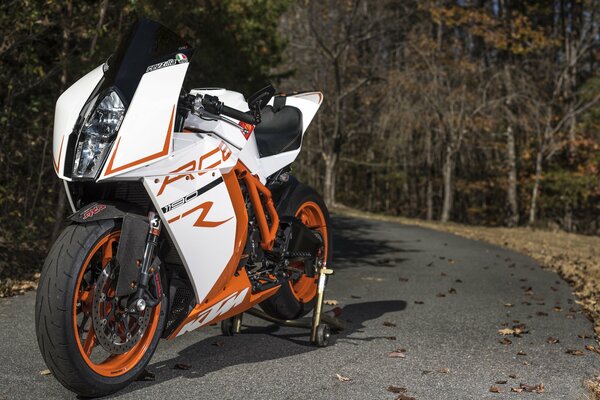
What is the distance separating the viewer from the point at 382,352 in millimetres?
5438

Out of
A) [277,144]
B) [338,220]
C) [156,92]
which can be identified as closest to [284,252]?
[277,144]

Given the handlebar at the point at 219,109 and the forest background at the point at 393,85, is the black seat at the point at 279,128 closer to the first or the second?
the handlebar at the point at 219,109

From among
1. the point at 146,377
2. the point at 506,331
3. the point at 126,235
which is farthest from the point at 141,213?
the point at 506,331

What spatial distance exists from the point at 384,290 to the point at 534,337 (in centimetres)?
254

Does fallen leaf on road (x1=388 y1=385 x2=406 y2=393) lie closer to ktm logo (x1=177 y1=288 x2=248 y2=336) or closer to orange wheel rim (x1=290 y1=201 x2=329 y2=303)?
ktm logo (x1=177 y1=288 x2=248 y2=336)

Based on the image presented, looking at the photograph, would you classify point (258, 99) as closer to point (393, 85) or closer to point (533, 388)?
point (533, 388)

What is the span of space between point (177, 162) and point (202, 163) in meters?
0.22

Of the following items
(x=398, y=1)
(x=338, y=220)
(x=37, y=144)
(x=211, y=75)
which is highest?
(x=398, y=1)

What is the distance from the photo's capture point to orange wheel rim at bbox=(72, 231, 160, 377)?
3795 millimetres

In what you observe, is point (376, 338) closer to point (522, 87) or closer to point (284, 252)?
point (284, 252)

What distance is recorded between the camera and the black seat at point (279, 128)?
212 inches

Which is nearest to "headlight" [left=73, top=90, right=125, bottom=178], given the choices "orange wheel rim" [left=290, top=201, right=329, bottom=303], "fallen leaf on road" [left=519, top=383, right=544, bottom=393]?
"orange wheel rim" [left=290, top=201, right=329, bottom=303]

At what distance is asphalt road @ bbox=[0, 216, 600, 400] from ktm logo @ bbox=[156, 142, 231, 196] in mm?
1175

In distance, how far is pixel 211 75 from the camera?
15102 millimetres
